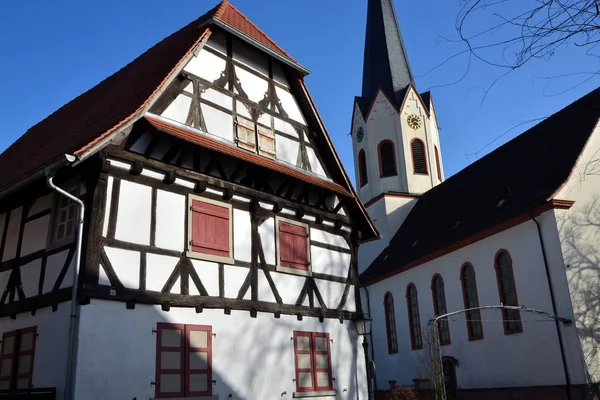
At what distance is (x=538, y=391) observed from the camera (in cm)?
2048

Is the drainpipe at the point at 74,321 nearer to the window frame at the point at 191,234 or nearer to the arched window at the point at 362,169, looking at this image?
the window frame at the point at 191,234

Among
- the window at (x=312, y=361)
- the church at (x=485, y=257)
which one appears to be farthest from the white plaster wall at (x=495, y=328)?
the window at (x=312, y=361)

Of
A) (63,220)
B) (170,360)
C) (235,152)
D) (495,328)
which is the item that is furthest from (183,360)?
(495,328)

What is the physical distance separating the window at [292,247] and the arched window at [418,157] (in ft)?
75.0

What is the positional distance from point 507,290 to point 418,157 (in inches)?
593

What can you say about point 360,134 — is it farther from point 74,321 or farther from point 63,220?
point 74,321

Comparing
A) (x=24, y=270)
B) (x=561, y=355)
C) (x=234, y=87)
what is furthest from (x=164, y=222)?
(x=561, y=355)

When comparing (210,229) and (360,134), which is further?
(360,134)

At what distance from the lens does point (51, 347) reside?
10594 mm

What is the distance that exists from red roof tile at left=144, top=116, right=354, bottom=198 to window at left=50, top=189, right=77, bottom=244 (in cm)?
221

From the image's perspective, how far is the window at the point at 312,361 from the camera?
540 inches

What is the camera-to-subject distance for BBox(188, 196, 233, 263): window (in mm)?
12242

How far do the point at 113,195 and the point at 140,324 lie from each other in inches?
95.0

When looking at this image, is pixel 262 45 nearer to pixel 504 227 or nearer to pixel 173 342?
pixel 173 342
